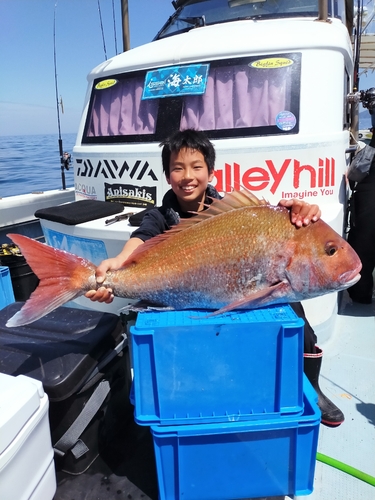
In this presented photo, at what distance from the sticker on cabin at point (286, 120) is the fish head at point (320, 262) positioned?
1693 millimetres

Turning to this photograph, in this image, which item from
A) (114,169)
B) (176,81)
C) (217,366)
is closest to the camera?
(217,366)

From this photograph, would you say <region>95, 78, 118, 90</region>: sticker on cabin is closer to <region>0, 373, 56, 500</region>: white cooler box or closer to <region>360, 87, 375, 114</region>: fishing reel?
<region>360, 87, 375, 114</region>: fishing reel

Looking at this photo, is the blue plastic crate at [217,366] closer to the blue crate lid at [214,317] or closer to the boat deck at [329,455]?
the blue crate lid at [214,317]

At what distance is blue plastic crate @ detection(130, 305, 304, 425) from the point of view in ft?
4.91

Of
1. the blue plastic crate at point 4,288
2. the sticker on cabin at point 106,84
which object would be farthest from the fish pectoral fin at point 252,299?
the sticker on cabin at point 106,84

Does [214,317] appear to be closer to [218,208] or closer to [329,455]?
[218,208]

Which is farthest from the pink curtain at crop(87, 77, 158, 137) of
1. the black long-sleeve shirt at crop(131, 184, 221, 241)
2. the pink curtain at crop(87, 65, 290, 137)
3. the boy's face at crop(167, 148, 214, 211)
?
the boy's face at crop(167, 148, 214, 211)

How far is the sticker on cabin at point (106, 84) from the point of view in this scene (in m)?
3.79

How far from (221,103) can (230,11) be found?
1.62m

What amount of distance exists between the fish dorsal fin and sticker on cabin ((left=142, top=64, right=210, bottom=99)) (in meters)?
1.88

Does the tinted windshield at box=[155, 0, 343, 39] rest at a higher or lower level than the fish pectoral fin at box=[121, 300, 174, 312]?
higher

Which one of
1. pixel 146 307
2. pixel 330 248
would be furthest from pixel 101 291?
pixel 330 248

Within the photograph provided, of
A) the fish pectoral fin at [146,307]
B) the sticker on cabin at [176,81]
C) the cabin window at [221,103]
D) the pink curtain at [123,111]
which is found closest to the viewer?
the fish pectoral fin at [146,307]

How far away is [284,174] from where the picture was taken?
302 centimetres
